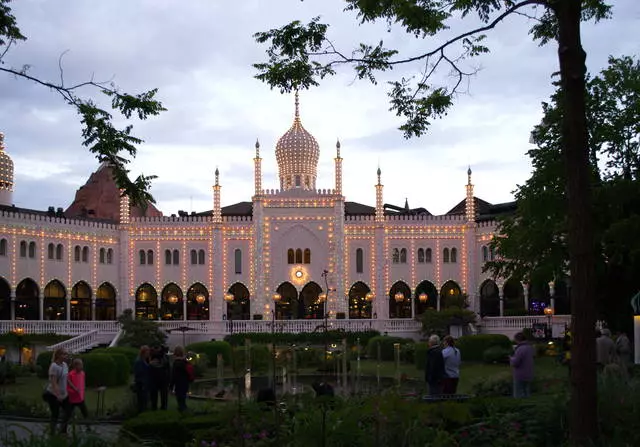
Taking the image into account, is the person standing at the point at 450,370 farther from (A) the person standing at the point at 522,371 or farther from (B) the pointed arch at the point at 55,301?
(B) the pointed arch at the point at 55,301

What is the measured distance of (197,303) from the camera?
2511 inches

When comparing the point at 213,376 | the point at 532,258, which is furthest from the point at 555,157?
the point at 213,376

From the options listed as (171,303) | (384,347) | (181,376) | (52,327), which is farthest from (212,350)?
(171,303)

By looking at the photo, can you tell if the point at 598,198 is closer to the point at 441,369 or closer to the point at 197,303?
the point at 441,369

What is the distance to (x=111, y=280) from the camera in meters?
62.3

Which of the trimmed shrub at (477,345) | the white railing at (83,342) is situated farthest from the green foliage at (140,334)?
the trimmed shrub at (477,345)

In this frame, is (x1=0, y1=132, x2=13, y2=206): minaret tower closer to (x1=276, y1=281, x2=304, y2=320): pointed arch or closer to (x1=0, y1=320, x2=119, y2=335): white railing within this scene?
(x1=0, y1=320, x2=119, y2=335): white railing

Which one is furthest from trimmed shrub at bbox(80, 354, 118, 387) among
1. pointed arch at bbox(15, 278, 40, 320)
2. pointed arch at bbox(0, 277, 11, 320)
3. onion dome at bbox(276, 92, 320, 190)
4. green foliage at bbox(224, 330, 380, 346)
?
onion dome at bbox(276, 92, 320, 190)

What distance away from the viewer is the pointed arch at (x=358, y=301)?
208 feet

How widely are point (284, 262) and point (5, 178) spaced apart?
21.5 metres

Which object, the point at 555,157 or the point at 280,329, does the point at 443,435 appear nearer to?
the point at 555,157

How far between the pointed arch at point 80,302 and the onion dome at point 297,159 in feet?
52.0

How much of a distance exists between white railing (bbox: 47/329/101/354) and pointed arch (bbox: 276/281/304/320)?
17484 mm

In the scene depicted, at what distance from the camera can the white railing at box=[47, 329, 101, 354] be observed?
43.2 m
